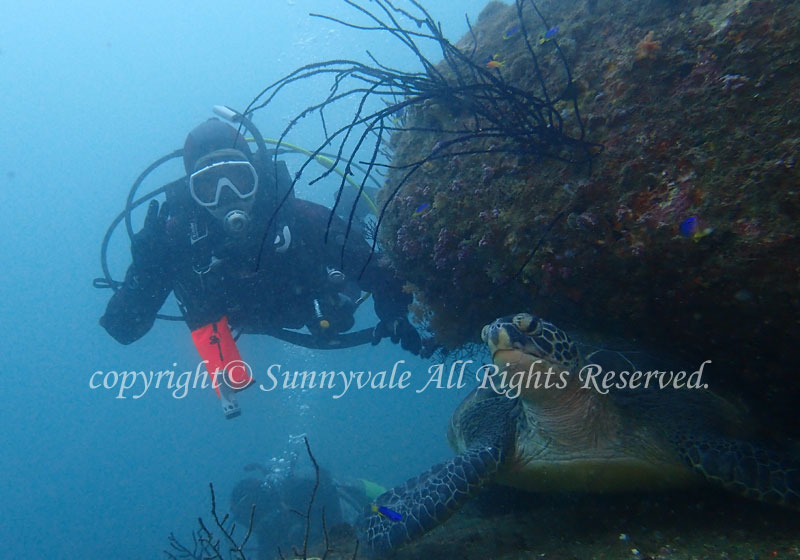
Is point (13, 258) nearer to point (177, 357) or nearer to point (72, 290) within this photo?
point (72, 290)

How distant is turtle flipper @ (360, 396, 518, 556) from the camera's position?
2.51 meters

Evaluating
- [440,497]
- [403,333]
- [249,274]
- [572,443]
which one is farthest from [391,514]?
[249,274]

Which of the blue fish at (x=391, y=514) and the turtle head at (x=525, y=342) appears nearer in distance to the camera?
the turtle head at (x=525, y=342)

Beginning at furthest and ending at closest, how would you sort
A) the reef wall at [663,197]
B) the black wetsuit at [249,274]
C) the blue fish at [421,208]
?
1. the black wetsuit at [249,274]
2. the blue fish at [421,208]
3. the reef wall at [663,197]

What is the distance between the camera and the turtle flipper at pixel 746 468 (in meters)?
1.95

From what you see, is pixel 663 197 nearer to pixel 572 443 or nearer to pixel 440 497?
pixel 572 443

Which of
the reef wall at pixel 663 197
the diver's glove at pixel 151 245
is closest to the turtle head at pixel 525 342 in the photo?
the reef wall at pixel 663 197

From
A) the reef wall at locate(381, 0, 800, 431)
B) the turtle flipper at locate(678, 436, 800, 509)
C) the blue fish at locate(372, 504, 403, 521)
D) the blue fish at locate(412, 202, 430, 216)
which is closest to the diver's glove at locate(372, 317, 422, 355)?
the reef wall at locate(381, 0, 800, 431)

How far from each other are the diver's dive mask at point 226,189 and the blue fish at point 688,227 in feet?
14.3

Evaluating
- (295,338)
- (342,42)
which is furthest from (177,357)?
(295,338)

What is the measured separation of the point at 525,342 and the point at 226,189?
4.21 m

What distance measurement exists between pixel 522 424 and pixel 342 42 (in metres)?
53.7

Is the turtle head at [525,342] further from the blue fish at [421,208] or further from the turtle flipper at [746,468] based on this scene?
the blue fish at [421,208]

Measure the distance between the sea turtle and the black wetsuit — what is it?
2397 millimetres
